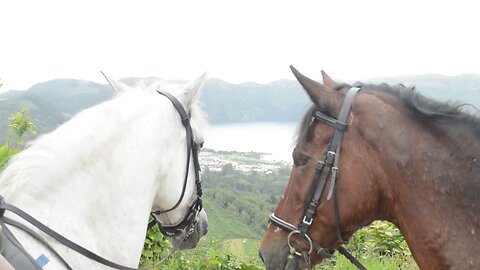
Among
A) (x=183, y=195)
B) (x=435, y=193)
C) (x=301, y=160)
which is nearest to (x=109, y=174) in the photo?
(x=183, y=195)

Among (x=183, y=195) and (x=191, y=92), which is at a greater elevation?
(x=191, y=92)

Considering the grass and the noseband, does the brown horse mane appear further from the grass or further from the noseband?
the grass

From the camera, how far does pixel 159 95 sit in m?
2.98

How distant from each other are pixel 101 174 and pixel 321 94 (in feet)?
4.66

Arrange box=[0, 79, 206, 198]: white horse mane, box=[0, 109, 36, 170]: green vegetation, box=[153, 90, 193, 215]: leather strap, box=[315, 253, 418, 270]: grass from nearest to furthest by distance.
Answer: box=[0, 79, 206, 198]: white horse mane
box=[153, 90, 193, 215]: leather strap
box=[0, 109, 36, 170]: green vegetation
box=[315, 253, 418, 270]: grass

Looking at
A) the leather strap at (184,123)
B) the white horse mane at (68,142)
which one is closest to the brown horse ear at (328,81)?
the leather strap at (184,123)

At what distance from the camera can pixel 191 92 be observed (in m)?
3.03

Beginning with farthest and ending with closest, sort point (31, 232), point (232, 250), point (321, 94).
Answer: point (232, 250) < point (321, 94) < point (31, 232)

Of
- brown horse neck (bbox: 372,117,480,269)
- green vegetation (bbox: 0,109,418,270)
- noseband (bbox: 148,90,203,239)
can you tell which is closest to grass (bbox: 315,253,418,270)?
green vegetation (bbox: 0,109,418,270)

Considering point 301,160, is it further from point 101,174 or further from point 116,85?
point 116,85

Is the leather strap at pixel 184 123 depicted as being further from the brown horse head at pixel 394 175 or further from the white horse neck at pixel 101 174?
the brown horse head at pixel 394 175

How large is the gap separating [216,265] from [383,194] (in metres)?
3.95

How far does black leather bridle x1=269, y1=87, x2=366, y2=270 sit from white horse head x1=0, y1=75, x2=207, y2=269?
0.86 meters

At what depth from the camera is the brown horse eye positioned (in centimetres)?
265
